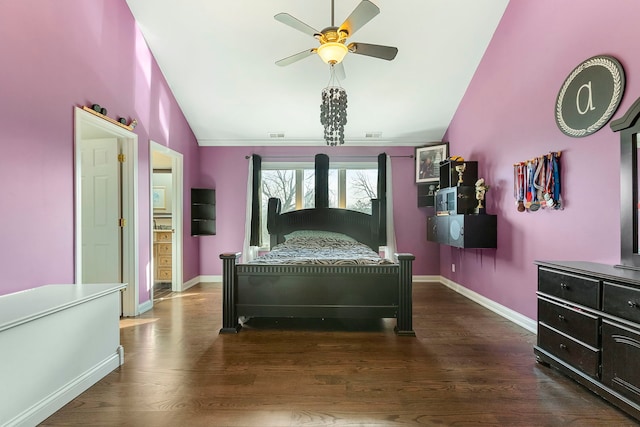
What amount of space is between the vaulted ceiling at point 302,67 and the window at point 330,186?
46 cm

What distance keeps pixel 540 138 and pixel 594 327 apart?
1808mm

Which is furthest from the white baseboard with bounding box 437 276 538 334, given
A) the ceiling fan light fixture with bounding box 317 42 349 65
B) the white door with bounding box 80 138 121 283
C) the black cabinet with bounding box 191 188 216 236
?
the white door with bounding box 80 138 121 283

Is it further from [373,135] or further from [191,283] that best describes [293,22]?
[191,283]

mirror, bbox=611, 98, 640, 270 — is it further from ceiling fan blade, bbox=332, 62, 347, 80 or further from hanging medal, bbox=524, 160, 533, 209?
ceiling fan blade, bbox=332, 62, 347, 80

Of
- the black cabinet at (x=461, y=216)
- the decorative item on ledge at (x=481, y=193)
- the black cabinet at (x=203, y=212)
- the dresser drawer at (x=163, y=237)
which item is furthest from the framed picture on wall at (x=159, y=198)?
the decorative item on ledge at (x=481, y=193)

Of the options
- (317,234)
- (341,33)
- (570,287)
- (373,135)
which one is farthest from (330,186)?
(570,287)

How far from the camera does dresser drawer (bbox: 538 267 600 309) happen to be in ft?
6.10

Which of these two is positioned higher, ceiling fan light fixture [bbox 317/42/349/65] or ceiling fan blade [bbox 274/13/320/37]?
ceiling fan blade [bbox 274/13/320/37]

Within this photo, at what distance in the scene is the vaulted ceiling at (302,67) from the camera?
3.25 meters

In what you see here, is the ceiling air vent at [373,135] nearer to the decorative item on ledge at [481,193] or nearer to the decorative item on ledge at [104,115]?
the decorative item on ledge at [481,193]

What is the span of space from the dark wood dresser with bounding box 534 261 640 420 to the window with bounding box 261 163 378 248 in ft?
10.8

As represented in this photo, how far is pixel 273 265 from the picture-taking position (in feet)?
9.77

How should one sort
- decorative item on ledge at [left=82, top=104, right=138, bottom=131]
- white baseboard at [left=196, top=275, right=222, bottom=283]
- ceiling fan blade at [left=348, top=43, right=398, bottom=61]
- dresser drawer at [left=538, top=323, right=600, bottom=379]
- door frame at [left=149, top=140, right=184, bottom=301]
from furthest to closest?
white baseboard at [left=196, top=275, right=222, bottom=283]
door frame at [left=149, top=140, right=184, bottom=301]
decorative item on ledge at [left=82, top=104, right=138, bottom=131]
ceiling fan blade at [left=348, top=43, right=398, bottom=61]
dresser drawer at [left=538, top=323, right=600, bottom=379]

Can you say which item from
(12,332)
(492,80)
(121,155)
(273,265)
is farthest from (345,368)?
(492,80)
